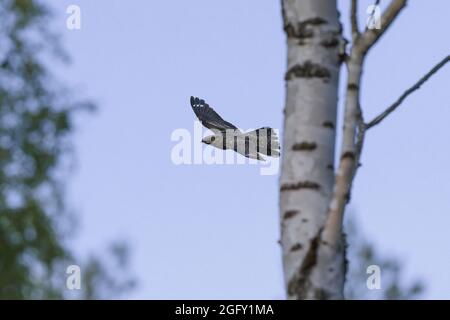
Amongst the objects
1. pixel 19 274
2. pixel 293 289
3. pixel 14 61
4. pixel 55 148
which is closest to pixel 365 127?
pixel 293 289

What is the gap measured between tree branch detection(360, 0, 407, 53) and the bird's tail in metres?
2.75

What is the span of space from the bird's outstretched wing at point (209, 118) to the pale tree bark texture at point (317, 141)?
3831mm

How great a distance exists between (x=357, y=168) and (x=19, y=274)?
440 inches

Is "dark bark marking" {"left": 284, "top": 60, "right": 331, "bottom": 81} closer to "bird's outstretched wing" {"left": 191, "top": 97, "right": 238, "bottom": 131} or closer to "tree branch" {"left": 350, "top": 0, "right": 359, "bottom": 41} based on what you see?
"tree branch" {"left": 350, "top": 0, "right": 359, "bottom": 41}

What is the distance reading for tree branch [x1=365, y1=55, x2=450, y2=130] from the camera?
5.09m

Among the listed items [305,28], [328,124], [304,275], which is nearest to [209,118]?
[305,28]

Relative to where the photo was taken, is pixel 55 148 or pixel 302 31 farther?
pixel 55 148

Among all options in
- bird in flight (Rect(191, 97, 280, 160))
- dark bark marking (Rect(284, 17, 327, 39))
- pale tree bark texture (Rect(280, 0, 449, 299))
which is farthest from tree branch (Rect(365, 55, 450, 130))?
bird in flight (Rect(191, 97, 280, 160))

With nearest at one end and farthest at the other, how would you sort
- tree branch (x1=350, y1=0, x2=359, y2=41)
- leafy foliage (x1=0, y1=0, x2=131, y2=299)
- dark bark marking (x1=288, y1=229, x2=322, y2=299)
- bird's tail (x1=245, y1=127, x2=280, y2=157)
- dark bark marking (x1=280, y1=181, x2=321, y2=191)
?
dark bark marking (x1=288, y1=229, x2=322, y2=299)
dark bark marking (x1=280, y1=181, x2=321, y2=191)
tree branch (x1=350, y1=0, x2=359, y2=41)
bird's tail (x1=245, y1=127, x2=280, y2=157)
leafy foliage (x1=0, y1=0, x2=131, y2=299)

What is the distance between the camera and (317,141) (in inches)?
192

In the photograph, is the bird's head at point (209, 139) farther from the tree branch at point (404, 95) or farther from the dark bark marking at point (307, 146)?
the dark bark marking at point (307, 146)

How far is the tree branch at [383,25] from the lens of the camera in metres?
4.92
